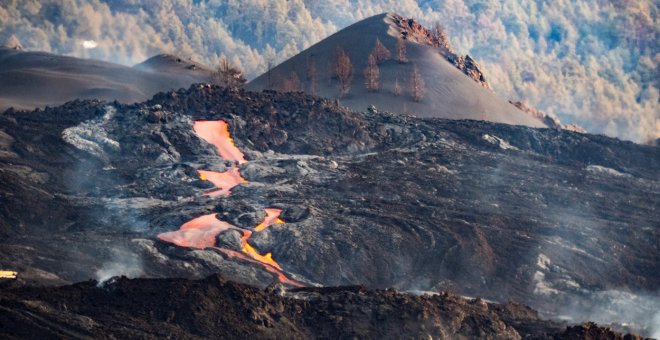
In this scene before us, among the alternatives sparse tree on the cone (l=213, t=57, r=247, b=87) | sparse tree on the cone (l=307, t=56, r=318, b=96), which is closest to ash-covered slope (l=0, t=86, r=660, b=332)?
sparse tree on the cone (l=307, t=56, r=318, b=96)

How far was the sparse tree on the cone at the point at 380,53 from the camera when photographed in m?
109

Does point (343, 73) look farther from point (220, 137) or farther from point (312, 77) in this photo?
point (220, 137)

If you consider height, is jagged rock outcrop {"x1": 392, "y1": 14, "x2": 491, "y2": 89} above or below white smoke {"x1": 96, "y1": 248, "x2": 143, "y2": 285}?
above

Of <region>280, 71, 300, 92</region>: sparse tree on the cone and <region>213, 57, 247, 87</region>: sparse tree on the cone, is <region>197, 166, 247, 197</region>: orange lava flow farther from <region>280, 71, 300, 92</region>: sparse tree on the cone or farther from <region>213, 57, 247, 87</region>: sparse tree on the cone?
<region>213, 57, 247, 87</region>: sparse tree on the cone

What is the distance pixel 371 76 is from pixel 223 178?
38.2 meters

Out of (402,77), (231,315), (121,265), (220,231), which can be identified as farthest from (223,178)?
(402,77)

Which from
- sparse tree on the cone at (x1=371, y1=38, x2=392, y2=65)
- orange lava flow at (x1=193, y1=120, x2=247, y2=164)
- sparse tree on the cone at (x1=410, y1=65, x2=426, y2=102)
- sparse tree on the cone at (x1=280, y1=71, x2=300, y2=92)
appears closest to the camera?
orange lava flow at (x1=193, y1=120, x2=247, y2=164)

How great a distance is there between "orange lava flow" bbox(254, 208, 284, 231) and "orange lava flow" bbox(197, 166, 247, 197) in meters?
4.20

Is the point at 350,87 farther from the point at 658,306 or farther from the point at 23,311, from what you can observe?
the point at 23,311

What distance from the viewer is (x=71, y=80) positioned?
106875 mm

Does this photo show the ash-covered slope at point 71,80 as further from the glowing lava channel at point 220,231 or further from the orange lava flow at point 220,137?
the glowing lava channel at point 220,231

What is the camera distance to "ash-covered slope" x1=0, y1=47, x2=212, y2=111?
99875mm

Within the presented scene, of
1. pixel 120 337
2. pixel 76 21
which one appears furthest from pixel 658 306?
pixel 76 21

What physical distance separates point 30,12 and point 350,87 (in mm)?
105251
